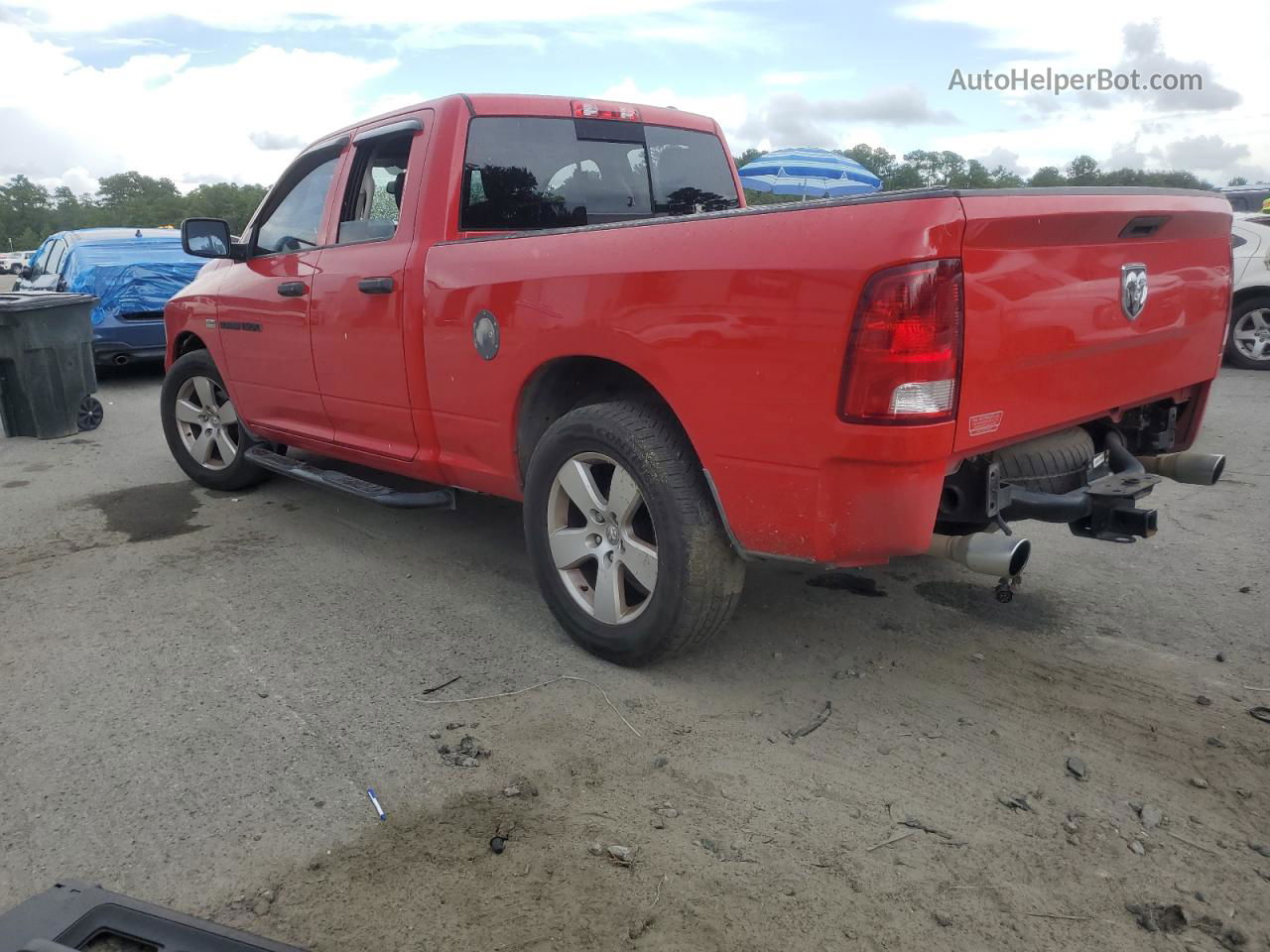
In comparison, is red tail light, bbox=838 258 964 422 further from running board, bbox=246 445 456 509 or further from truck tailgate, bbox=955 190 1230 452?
running board, bbox=246 445 456 509

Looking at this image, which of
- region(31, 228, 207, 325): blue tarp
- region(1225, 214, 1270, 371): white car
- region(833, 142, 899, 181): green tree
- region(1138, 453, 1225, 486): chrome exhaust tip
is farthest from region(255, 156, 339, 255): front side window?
region(833, 142, 899, 181): green tree

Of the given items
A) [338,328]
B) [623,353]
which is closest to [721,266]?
[623,353]

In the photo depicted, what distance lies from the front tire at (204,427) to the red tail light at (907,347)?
4.11 meters

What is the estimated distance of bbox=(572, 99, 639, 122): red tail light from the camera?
4336 millimetres

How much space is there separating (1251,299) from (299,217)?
9135 millimetres

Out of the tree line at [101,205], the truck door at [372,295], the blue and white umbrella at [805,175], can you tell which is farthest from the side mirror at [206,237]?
the tree line at [101,205]

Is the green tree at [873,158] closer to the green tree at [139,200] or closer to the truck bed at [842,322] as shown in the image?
the truck bed at [842,322]

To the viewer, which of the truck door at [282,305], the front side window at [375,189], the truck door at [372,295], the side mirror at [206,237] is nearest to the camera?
the truck door at [372,295]

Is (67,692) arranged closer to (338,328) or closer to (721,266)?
(338,328)

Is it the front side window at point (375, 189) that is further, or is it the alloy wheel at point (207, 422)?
the alloy wheel at point (207, 422)

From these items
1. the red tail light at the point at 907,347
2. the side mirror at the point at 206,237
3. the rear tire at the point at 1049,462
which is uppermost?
the side mirror at the point at 206,237

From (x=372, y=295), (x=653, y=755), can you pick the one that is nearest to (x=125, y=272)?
(x=372, y=295)

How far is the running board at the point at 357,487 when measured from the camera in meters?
4.19

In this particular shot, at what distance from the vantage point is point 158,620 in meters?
3.91
